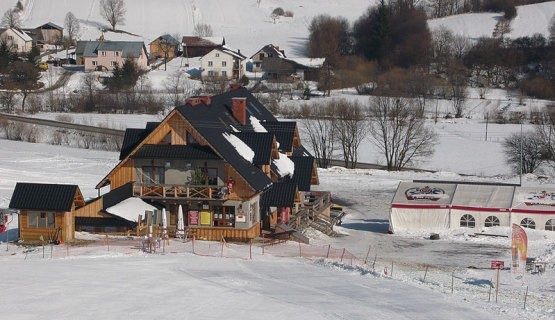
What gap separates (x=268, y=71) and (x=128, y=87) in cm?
1959

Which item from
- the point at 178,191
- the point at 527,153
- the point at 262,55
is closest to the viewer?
the point at 178,191

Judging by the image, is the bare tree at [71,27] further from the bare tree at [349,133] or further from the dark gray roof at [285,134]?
the dark gray roof at [285,134]

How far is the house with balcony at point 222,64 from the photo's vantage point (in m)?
111

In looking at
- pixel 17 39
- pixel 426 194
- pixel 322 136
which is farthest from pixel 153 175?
pixel 17 39

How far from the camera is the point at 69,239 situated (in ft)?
119

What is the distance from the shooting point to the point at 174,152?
38.0 meters

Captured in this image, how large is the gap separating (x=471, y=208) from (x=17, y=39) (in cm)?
9258

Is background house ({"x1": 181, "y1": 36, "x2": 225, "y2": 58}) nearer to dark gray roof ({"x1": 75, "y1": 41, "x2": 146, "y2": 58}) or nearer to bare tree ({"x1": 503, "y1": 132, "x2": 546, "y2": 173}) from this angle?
dark gray roof ({"x1": 75, "y1": 41, "x2": 146, "y2": 58})

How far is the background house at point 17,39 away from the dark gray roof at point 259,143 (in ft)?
286

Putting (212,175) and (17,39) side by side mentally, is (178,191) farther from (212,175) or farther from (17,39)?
(17,39)

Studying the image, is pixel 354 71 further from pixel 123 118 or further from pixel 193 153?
pixel 193 153

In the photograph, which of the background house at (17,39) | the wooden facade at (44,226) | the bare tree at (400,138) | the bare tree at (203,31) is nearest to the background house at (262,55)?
the bare tree at (203,31)

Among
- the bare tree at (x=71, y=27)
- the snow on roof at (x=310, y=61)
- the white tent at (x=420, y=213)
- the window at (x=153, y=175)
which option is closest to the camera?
the window at (x=153, y=175)

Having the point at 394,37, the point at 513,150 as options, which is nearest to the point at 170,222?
the point at 513,150
